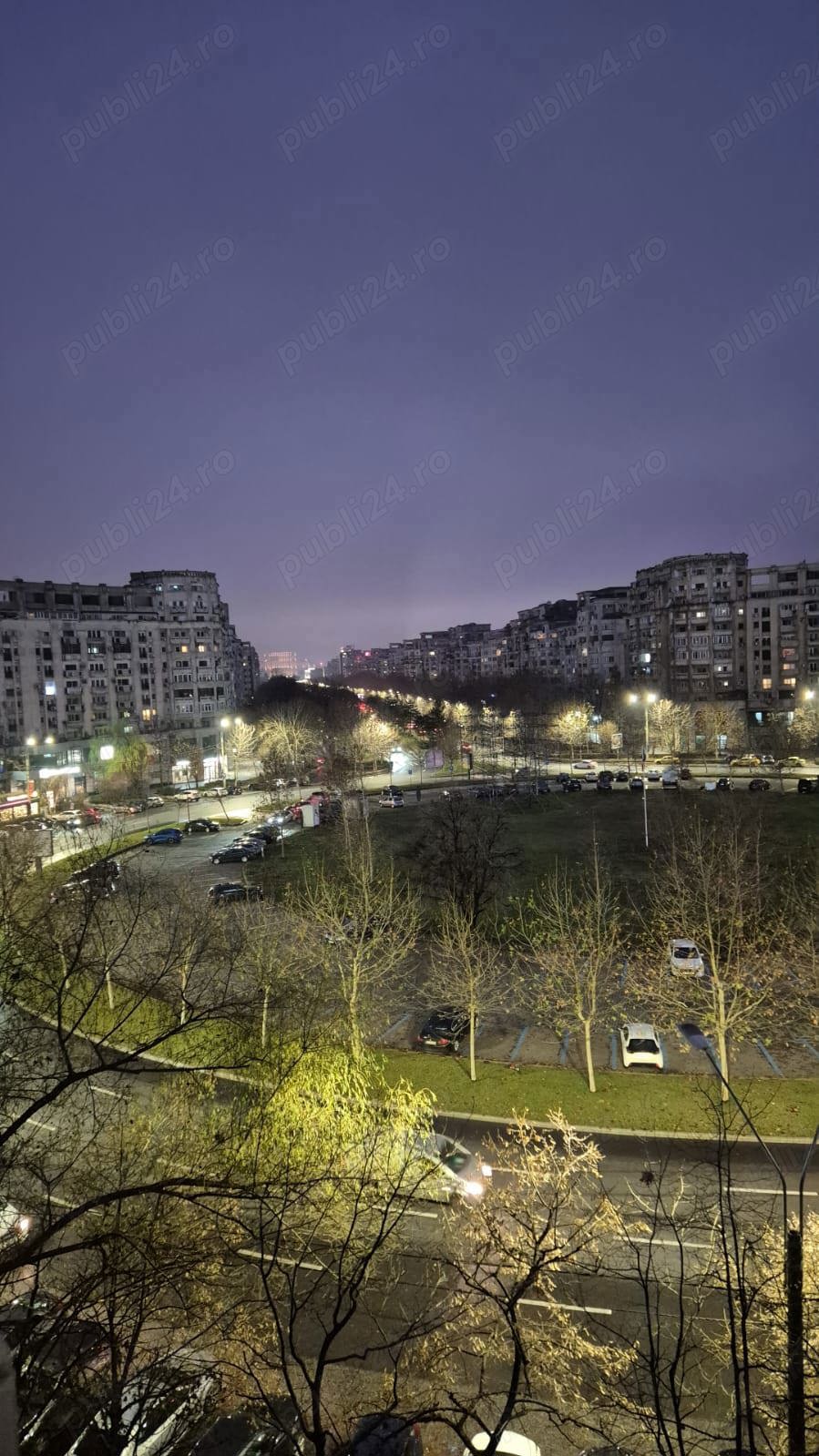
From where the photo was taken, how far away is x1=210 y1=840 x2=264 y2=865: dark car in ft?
127

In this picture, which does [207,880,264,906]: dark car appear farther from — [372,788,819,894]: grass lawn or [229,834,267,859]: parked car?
[372,788,819,894]: grass lawn

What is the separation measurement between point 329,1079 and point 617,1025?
11416 millimetres

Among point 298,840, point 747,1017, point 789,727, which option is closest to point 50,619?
point 298,840

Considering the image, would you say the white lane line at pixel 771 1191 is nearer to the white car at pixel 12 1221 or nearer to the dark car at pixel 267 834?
the white car at pixel 12 1221

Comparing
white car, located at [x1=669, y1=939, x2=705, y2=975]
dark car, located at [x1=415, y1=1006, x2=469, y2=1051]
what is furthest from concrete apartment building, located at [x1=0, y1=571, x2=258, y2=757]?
white car, located at [x1=669, y1=939, x2=705, y2=975]

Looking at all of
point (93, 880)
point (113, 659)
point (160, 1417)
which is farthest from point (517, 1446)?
point (113, 659)

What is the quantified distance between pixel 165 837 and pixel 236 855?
22.9 feet

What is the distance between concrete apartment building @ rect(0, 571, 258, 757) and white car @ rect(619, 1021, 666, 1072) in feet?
209

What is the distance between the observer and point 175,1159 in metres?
10.9

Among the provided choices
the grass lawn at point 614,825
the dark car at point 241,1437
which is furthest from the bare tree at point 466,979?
the grass lawn at point 614,825

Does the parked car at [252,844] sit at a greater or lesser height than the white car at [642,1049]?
greater

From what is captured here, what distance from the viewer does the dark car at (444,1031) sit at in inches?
775

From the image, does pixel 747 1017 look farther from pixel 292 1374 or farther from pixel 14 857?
pixel 14 857

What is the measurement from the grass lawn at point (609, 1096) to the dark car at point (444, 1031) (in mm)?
654
